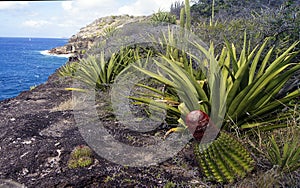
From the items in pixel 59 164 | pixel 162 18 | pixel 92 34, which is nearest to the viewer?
pixel 59 164

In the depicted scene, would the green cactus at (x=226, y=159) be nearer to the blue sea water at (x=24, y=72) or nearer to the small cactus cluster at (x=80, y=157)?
the small cactus cluster at (x=80, y=157)

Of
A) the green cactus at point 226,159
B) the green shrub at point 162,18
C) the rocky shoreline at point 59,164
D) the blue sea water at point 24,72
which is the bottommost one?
the blue sea water at point 24,72

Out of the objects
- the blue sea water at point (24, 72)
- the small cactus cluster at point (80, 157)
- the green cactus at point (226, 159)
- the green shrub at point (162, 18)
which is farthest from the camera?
the blue sea water at point (24, 72)

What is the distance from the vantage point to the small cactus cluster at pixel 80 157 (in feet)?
9.16

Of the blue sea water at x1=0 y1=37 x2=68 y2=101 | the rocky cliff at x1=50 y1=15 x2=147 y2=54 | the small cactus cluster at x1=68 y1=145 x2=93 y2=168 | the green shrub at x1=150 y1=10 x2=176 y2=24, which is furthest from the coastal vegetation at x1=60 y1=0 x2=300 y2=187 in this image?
the blue sea water at x1=0 y1=37 x2=68 y2=101

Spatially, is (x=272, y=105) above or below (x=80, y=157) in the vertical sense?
above

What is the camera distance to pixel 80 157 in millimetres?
2914

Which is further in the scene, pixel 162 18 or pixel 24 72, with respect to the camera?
pixel 24 72

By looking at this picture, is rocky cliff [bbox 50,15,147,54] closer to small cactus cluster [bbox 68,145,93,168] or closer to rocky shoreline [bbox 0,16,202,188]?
rocky shoreline [bbox 0,16,202,188]

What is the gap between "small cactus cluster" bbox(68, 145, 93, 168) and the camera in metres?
2.79

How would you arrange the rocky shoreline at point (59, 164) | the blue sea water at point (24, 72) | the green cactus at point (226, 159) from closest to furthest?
1. the green cactus at point (226, 159)
2. the rocky shoreline at point (59, 164)
3. the blue sea water at point (24, 72)

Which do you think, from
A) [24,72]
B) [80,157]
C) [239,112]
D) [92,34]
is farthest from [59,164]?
[24,72]

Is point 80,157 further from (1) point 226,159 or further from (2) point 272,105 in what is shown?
(2) point 272,105

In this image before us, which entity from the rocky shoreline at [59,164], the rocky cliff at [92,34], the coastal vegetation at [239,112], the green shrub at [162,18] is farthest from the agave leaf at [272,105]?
the rocky cliff at [92,34]
